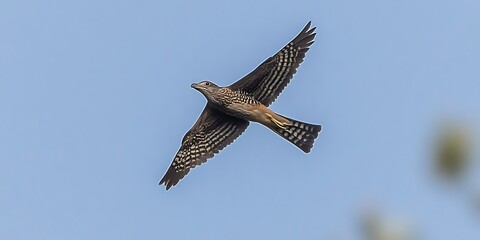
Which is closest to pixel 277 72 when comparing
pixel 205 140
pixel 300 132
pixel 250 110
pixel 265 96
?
pixel 265 96

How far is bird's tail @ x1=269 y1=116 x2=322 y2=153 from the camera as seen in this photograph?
12.1 m

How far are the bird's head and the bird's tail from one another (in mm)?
1007

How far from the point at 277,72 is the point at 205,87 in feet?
3.50

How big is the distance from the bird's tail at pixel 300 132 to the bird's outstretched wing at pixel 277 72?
441 millimetres

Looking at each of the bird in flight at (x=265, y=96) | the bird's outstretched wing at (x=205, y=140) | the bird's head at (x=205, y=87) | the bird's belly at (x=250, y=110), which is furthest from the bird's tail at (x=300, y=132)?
the bird's head at (x=205, y=87)

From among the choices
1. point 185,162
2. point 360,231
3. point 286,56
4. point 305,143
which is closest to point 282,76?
point 286,56

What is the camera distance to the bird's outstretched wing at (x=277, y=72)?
1203cm

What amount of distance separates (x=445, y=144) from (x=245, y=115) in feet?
34.0

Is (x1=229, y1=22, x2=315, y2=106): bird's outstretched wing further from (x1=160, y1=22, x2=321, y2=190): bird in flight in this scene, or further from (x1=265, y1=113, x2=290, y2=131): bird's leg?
(x1=265, y1=113, x2=290, y2=131): bird's leg

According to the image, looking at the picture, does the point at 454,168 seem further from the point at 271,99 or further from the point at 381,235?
the point at 271,99

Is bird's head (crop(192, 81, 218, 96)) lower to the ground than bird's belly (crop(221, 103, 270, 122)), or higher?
higher

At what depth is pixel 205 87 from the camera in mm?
12156

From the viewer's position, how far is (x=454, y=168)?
1.51m

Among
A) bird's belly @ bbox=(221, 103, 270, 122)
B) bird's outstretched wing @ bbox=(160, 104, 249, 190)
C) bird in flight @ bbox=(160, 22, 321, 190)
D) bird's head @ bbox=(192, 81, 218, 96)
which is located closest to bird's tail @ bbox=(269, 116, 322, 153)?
bird in flight @ bbox=(160, 22, 321, 190)
